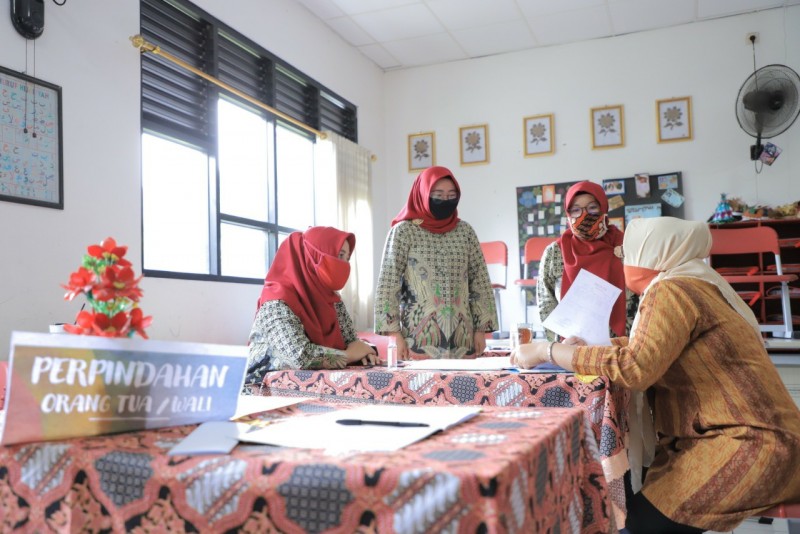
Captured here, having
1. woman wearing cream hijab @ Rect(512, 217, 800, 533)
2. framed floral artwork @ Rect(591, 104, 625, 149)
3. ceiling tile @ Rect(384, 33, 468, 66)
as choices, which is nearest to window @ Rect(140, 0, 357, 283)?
ceiling tile @ Rect(384, 33, 468, 66)

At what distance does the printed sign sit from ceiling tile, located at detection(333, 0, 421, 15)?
15.6ft

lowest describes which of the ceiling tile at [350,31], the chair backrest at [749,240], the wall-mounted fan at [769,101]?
the chair backrest at [749,240]

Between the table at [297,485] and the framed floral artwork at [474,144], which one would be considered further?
the framed floral artwork at [474,144]

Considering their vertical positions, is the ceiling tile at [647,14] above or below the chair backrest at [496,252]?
above

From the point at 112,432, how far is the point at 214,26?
12.8 ft

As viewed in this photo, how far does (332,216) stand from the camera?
5.43m

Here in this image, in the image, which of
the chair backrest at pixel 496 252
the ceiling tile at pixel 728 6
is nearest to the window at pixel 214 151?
the chair backrest at pixel 496 252

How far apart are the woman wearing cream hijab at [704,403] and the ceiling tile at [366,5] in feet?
13.7

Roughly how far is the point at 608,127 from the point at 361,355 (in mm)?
4638

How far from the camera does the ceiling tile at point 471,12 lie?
5.18 metres

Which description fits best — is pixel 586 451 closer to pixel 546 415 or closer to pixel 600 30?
pixel 546 415

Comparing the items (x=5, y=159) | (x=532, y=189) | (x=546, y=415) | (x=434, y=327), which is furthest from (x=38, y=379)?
(x=532, y=189)

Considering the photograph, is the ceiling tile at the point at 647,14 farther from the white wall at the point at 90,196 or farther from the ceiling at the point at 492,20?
the white wall at the point at 90,196

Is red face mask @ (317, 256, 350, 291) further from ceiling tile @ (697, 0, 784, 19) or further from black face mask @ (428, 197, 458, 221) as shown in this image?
ceiling tile @ (697, 0, 784, 19)
